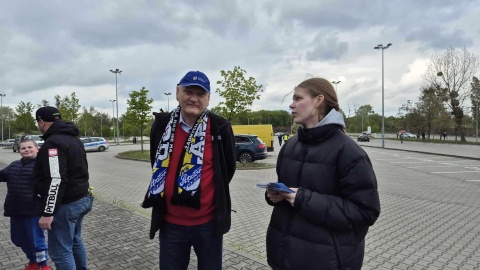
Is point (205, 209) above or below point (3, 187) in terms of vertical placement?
above

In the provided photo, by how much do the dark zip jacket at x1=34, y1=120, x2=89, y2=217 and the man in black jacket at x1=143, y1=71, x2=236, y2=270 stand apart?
897mm

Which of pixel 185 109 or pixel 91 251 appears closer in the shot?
pixel 185 109

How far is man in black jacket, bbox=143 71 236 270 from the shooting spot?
7.48 feet

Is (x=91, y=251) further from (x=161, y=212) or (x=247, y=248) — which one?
(x=161, y=212)

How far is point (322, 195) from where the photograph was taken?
180cm

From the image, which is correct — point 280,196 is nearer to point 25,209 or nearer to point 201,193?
point 201,193

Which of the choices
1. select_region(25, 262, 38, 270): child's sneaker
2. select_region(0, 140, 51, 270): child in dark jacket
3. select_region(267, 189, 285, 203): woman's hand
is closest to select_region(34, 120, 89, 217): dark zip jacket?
select_region(0, 140, 51, 270): child in dark jacket

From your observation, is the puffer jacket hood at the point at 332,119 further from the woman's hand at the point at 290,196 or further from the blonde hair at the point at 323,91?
the woman's hand at the point at 290,196

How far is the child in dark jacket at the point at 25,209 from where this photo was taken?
3.57 metres

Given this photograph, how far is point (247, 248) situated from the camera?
15.6ft

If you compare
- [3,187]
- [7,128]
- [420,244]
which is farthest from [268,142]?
[7,128]

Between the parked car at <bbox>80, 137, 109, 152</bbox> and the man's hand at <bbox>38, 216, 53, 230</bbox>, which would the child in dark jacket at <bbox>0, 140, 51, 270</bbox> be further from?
the parked car at <bbox>80, 137, 109, 152</bbox>

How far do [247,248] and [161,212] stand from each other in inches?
107

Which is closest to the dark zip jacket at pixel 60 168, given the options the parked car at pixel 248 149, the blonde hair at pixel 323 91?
the blonde hair at pixel 323 91
